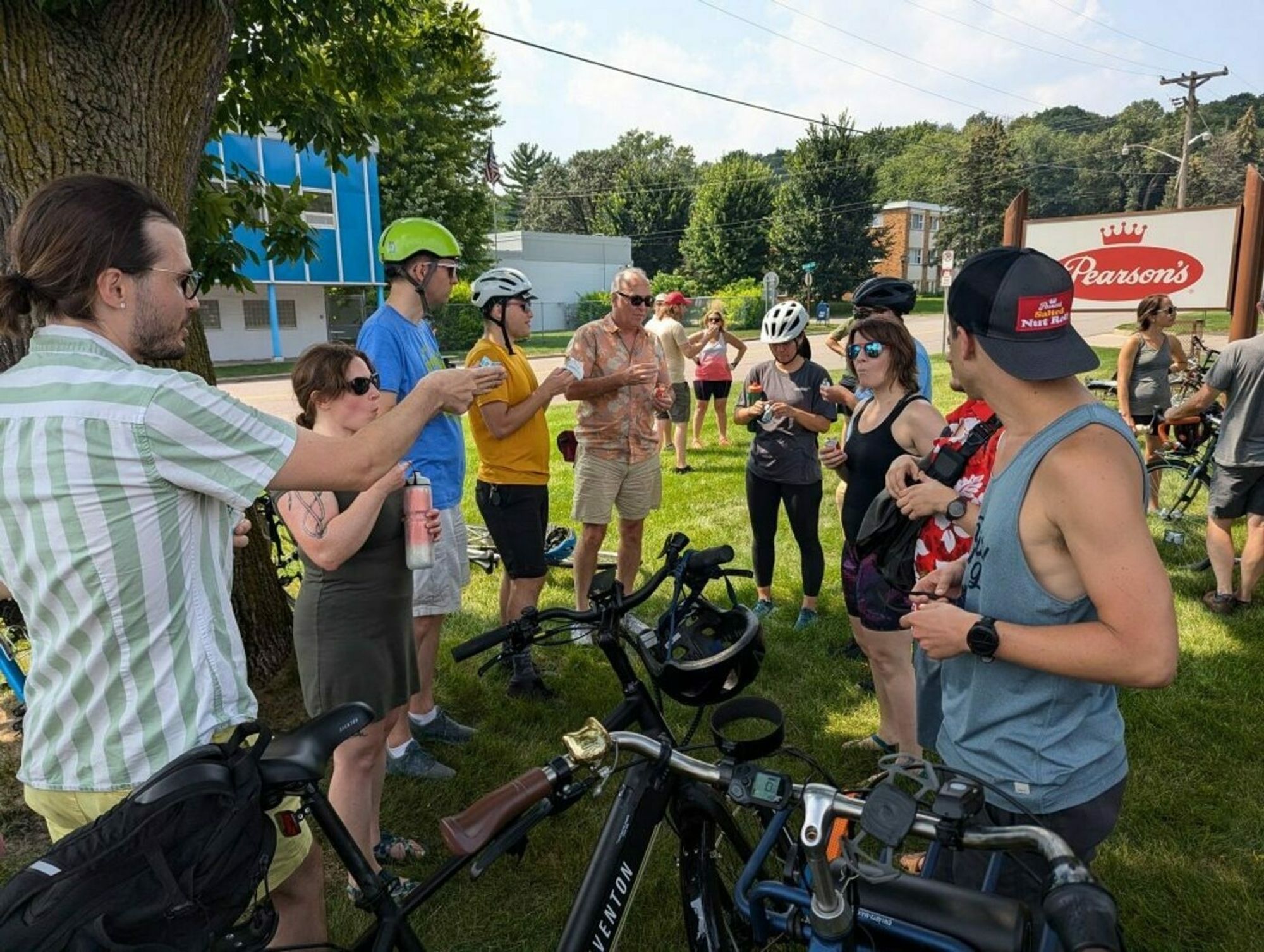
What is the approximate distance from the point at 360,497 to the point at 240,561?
215cm

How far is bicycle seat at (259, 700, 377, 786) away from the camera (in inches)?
60.3

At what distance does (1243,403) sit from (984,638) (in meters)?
4.59

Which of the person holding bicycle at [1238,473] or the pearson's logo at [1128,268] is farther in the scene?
the pearson's logo at [1128,268]

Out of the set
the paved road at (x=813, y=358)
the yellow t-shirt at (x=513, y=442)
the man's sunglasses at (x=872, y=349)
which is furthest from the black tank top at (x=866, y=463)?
the paved road at (x=813, y=358)

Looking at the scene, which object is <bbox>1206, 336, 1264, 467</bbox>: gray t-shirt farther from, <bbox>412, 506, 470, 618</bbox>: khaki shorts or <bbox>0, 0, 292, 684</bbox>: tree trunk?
<bbox>0, 0, 292, 684</bbox>: tree trunk

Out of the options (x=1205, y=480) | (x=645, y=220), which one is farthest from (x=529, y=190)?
(x=1205, y=480)

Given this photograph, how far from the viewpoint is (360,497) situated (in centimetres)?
256

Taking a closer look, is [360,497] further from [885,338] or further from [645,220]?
[645,220]

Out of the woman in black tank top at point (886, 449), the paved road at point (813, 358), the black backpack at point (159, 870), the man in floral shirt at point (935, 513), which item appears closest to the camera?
the black backpack at point (159, 870)

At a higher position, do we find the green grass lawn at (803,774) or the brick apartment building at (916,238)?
the brick apartment building at (916,238)

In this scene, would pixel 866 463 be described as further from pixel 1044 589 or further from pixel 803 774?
pixel 1044 589

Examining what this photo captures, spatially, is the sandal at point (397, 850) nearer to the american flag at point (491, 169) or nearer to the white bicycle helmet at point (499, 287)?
the white bicycle helmet at point (499, 287)

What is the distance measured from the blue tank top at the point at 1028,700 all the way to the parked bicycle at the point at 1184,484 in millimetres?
5359

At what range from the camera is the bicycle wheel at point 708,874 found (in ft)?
7.37
